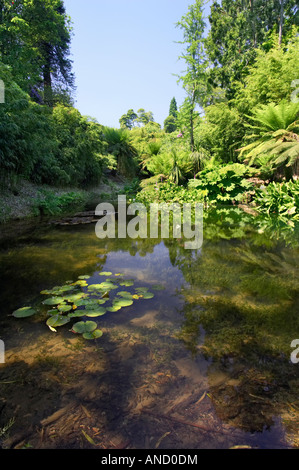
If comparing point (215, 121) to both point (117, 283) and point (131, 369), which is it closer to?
point (117, 283)

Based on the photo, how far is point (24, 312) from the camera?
1.94m

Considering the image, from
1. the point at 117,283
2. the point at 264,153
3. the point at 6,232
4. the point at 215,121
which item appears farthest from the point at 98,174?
the point at 117,283

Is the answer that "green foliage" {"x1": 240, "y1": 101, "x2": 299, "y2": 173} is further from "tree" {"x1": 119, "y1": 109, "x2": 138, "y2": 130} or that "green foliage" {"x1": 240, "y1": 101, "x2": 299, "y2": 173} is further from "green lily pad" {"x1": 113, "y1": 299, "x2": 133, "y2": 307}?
"tree" {"x1": 119, "y1": 109, "x2": 138, "y2": 130}

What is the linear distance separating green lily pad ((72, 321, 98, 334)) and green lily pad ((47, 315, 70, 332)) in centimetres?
12

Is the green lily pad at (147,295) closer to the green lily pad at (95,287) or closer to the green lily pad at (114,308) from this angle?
the green lily pad at (114,308)

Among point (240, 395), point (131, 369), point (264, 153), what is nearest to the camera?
point (240, 395)

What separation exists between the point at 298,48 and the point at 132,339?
454 inches

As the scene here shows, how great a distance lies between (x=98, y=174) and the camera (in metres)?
12.7

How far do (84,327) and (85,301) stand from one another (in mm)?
378

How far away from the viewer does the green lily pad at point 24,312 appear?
1.89 metres

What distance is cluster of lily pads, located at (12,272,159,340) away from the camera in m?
1.76

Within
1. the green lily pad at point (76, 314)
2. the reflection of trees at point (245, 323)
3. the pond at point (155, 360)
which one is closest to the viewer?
the pond at point (155, 360)

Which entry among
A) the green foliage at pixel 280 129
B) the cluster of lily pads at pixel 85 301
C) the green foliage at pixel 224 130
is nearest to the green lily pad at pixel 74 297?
the cluster of lily pads at pixel 85 301

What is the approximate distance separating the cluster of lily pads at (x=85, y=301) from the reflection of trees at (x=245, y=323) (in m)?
0.52
